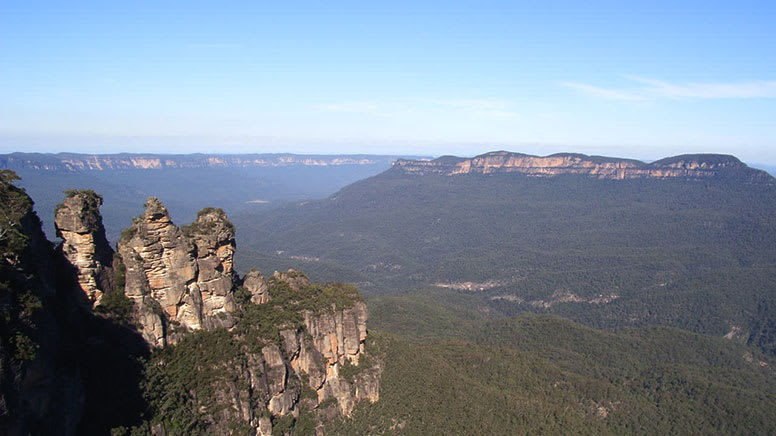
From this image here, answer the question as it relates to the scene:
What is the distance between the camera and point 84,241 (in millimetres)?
32594

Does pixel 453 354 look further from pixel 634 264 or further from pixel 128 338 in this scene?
pixel 634 264

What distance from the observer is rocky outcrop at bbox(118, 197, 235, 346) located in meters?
35.5

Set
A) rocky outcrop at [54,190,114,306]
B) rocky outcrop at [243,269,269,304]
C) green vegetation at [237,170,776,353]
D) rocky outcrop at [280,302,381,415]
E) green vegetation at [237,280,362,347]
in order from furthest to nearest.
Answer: green vegetation at [237,170,776,353], rocky outcrop at [243,269,269,304], rocky outcrop at [280,302,381,415], green vegetation at [237,280,362,347], rocky outcrop at [54,190,114,306]

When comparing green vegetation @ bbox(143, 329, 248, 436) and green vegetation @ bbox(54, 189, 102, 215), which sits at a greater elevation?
green vegetation @ bbox(54, 189, 102, 215)

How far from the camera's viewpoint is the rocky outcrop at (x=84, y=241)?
105ft

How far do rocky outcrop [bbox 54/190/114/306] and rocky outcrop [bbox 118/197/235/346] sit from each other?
2.13m

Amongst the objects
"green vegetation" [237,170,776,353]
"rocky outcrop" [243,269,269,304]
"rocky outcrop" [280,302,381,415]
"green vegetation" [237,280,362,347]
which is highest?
"rocky outcrop" [243,269,269,304]

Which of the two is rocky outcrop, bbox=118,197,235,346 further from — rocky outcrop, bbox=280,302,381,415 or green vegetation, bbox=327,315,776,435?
green vegetation, bbox=327,315,776,435

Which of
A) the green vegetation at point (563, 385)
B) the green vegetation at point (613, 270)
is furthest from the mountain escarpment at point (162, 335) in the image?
the green vegetation at point (613, 270)

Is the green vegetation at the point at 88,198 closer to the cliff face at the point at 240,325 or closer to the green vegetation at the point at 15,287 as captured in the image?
the cliff face at the point at 240,325

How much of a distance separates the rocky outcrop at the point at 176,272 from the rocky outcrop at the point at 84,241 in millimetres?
2132

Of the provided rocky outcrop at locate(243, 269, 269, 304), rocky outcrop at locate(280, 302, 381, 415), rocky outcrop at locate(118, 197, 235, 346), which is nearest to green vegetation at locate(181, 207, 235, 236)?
rocky outcrop at locate(118, 197, 235, 346)

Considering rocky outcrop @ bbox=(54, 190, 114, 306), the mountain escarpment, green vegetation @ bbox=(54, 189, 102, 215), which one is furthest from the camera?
green vegetation @ bbox=(54, 189, 102, 215)

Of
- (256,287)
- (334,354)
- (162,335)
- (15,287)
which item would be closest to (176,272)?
(162,335)
